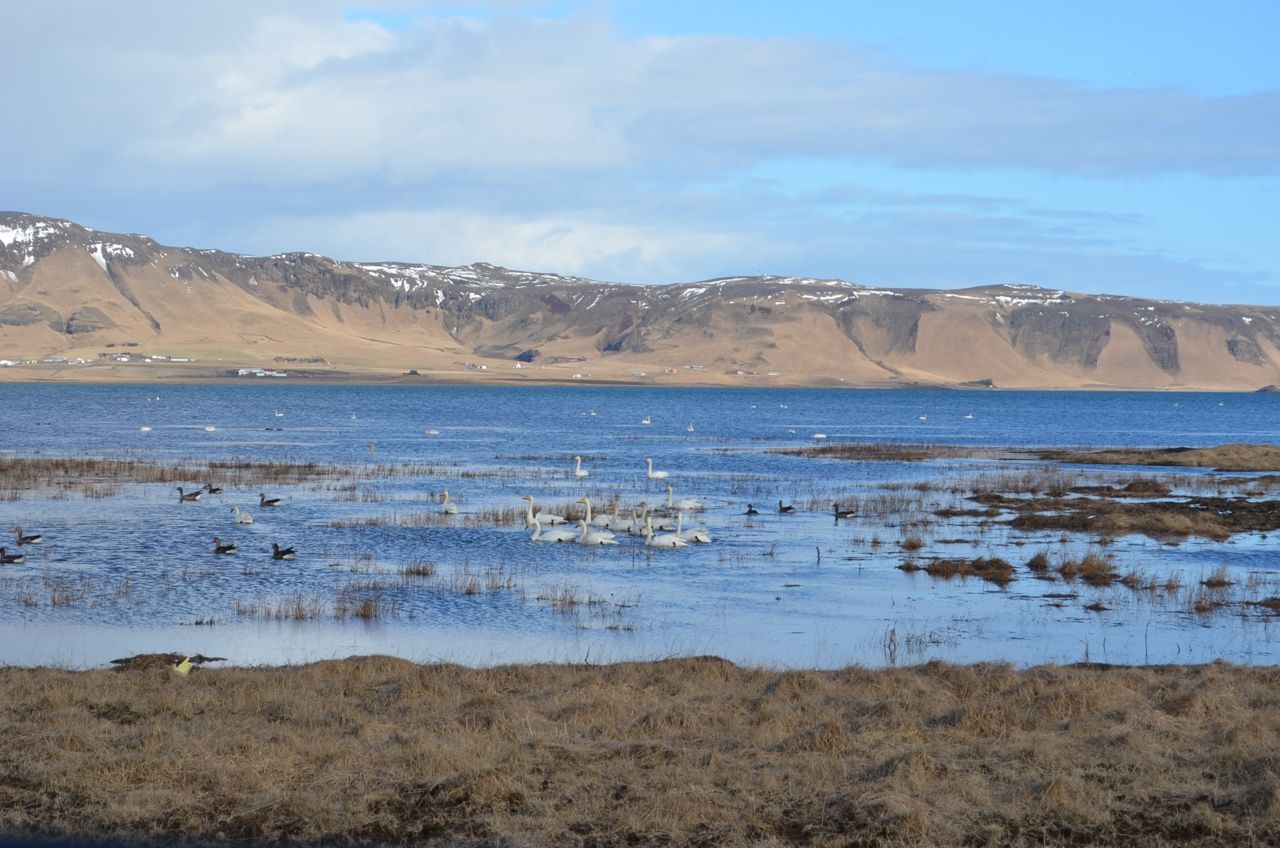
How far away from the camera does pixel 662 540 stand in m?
30.6

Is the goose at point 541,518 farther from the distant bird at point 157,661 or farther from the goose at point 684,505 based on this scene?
the distant bird at point 157,661

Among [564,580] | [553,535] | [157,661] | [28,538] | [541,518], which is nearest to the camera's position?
[157,661]

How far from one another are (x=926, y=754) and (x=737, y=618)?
35.6 feet

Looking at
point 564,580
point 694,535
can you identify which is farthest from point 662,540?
point 564,580

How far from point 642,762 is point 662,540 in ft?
62.1

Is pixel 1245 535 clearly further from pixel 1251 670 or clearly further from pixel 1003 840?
pixel 1003 840

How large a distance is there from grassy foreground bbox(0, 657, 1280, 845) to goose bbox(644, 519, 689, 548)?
15.2m

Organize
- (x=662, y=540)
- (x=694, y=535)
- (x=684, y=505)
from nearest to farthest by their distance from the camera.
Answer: (x=662, y=540)
(x=694, y=535)
(x=684, y=505)

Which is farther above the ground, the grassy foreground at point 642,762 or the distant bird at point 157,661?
the grassy foreground at point 642,762

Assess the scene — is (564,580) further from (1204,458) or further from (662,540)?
(1204,458)

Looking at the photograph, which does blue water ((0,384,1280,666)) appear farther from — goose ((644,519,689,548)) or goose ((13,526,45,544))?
goose ((644,519,689,548))

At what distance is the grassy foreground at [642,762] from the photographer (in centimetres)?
1043

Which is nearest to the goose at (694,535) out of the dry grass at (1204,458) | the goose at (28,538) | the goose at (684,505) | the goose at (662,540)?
the goose at (662,540)

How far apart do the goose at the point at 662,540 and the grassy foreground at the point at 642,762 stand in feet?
49.8
